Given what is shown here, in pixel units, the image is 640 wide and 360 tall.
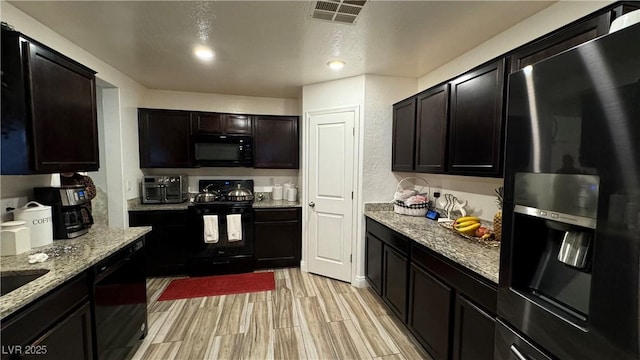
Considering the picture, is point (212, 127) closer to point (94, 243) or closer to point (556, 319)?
point (94, 243)

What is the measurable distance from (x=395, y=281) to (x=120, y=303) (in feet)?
6.93

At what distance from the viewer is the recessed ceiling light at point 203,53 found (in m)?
2.31

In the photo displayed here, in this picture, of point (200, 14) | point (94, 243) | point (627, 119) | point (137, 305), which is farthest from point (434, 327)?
point (200, 14)

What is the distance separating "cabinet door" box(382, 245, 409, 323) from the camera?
7.07ft

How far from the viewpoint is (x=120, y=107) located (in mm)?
2922

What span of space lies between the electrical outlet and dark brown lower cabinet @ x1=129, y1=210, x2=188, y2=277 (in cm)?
144

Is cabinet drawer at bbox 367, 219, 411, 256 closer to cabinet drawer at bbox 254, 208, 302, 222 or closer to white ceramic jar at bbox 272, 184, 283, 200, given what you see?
cabinet drawer at bbox 254, 208, 302, 222

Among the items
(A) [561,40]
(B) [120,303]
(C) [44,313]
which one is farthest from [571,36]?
(B) [120,303]

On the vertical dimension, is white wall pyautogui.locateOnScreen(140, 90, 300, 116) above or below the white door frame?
above

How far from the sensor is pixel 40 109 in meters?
1.49

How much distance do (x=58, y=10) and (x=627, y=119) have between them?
298 cm

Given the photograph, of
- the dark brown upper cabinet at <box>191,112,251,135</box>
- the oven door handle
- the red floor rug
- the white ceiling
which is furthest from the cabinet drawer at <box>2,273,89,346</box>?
the dark brown upper cabinet at <box>191,112,251,135</box>

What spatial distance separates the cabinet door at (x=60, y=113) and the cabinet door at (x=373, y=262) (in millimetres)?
2563

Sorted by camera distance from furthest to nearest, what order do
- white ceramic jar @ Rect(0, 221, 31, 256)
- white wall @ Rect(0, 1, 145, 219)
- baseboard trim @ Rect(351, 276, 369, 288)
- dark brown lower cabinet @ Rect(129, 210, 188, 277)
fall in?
dark brown lower cabinet @ Rect(129, 210, 188, 277) < baseboard trim @ Rect(351, 276, 369, 288) < white wall @ Rect(0, 1, 145, 219) < white ceramic jar @ Rect(0, 221, 31, 256)
